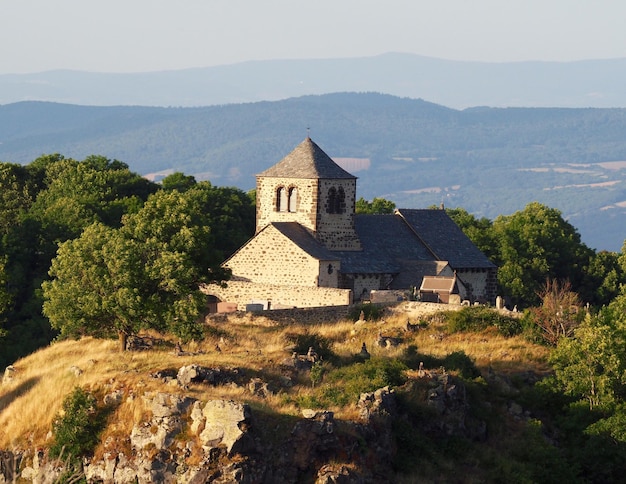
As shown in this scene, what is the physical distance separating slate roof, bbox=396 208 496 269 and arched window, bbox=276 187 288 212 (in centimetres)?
734

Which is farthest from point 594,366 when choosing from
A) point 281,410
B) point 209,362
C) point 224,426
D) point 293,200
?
point 293,200

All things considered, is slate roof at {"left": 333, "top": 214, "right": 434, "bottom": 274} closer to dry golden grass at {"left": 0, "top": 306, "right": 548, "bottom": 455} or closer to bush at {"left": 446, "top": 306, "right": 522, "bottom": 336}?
dry golden grass at {"left": 0, "top": 306, "right": 548, "bottom": 455}

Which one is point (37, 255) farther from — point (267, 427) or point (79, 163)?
point (267, 427)

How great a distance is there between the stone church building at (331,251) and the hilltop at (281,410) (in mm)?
14774

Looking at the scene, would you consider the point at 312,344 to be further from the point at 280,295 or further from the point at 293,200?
the point at 293,200

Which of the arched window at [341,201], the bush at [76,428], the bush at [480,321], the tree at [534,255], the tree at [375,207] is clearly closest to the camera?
the bush at [76,428]

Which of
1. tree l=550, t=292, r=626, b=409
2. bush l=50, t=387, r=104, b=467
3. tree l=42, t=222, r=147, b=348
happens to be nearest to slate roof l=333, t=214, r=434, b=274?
tree l=42, t=222, r=147, b=348

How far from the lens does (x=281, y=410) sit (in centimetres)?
3900

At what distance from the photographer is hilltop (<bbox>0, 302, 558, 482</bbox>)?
3747 centimetres

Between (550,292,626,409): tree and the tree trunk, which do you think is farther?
the tree trunk

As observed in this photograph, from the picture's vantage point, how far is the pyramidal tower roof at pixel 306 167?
72.8 meters

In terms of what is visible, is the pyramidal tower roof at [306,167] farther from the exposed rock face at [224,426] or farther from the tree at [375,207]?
the exposed rock face at [224,426]

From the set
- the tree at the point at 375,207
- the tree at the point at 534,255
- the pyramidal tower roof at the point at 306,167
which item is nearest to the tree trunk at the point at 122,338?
the pyramidal tower roof at the point at 306,167

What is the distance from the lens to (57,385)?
42312 mm
